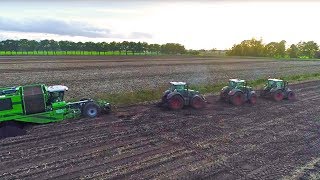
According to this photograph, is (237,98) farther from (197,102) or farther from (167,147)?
(167,147)

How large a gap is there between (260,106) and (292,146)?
7526 millimetres

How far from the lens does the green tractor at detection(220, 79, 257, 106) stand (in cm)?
1992

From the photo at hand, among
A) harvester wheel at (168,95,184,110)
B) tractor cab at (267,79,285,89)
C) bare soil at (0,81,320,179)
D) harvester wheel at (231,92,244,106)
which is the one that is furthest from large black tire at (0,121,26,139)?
tractor cab at (267,79,285,89)

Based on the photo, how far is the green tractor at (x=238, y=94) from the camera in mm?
19922

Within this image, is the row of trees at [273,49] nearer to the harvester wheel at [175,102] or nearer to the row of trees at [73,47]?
the row of trees at [73,47]

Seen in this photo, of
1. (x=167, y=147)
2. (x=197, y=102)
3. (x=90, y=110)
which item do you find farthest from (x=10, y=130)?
(x=197, y=102)

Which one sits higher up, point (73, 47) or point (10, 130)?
point (10, 130)

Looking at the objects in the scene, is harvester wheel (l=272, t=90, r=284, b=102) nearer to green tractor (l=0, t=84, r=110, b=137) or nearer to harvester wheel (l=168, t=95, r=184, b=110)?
harvester wheel (l=168, t=95, r=184, b=110)

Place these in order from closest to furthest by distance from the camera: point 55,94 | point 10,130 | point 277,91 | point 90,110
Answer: point 10,130
point 55,94
point 90,110
point 277,91

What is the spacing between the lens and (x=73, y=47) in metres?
99.6

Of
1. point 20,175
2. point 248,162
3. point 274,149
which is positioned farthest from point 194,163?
point 20,175

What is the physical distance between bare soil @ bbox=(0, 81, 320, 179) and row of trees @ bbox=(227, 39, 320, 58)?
111067 mm

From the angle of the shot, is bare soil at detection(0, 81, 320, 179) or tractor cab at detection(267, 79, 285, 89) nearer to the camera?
bare soil at detection(0, 81, 320, 179)

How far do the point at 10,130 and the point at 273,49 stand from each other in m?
124
